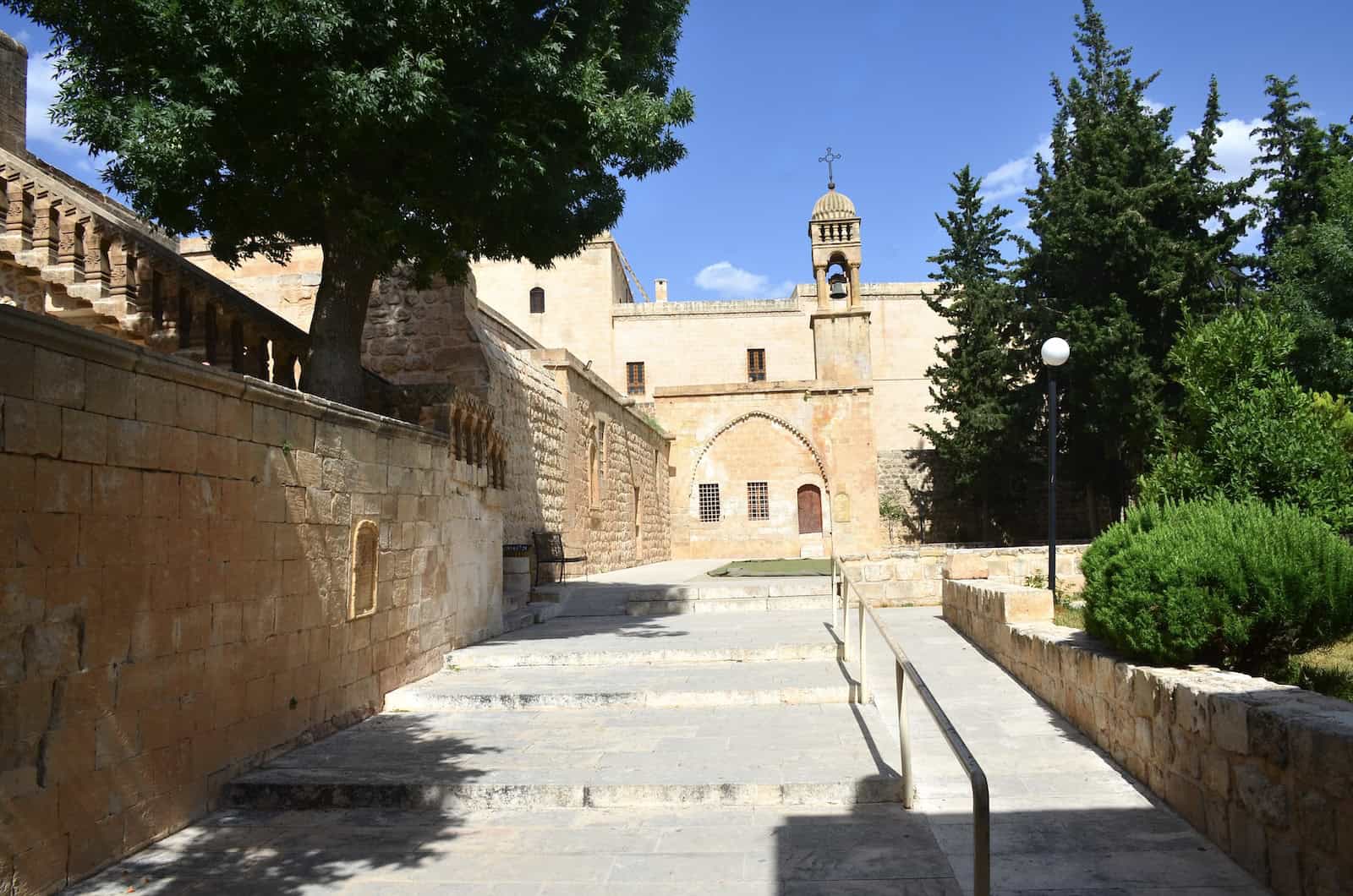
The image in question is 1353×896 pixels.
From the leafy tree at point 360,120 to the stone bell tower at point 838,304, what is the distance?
2198 cm

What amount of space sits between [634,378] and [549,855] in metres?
A: 34.5

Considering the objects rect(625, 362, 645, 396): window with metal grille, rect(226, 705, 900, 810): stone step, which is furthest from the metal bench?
rect(625, 362, 645, 396): window with metal grille

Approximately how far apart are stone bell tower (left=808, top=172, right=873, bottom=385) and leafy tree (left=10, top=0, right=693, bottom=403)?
2198cm

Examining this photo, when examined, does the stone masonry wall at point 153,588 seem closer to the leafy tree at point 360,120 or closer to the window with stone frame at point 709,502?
the leafy tree at point 360,120

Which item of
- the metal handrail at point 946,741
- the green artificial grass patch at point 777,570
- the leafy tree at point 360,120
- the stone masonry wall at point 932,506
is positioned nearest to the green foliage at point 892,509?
the stone masonry wall at point 932,506

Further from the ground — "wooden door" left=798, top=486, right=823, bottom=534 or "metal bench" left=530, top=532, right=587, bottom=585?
"wooden door" left=798, top=486, right=823, bottom=534

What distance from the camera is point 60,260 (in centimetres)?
702

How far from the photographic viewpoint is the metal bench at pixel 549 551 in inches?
549

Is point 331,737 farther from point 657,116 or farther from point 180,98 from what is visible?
point 657,116

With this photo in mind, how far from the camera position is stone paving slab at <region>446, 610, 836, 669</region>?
27.8 feet

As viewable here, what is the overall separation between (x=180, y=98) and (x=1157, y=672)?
7.48m

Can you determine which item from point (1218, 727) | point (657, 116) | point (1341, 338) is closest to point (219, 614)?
point (1218, 727)

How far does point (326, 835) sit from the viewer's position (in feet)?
14.5

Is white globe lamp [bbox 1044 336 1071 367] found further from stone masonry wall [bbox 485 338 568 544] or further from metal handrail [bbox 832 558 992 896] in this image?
stone masonry wall [bbox 485 338 568 544]
